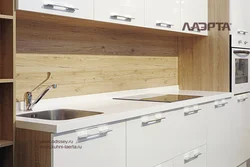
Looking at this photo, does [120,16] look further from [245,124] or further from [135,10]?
[245,124]

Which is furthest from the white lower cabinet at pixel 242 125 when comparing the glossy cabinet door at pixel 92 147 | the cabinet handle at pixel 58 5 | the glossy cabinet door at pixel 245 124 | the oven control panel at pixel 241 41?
the cabinet handle at pixel 58 5

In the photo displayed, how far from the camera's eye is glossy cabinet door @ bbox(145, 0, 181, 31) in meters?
2.61

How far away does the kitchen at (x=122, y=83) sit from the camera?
5.72ft

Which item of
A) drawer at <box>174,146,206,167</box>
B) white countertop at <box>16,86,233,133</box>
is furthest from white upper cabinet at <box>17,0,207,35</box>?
drawer at <box>174,146,206,167</box>

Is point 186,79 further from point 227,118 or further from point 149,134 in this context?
point 149,134

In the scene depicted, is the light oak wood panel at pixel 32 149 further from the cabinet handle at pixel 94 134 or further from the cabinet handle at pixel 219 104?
the cabinet handle at pixel 219 104

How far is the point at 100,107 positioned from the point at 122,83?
756mm

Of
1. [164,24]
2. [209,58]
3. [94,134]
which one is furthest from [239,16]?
[94,134]

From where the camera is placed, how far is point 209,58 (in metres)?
3.37

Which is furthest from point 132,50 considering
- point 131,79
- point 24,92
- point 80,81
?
point 24,92

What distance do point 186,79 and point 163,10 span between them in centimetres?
101

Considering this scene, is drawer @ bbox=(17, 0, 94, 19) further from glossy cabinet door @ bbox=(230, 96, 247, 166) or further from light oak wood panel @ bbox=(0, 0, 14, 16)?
glossy cabinet door @ bbox=(230, 96, 247, 166)

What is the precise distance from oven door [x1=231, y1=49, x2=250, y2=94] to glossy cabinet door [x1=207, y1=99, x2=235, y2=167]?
0.20m

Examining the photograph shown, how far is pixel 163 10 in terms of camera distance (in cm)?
278
